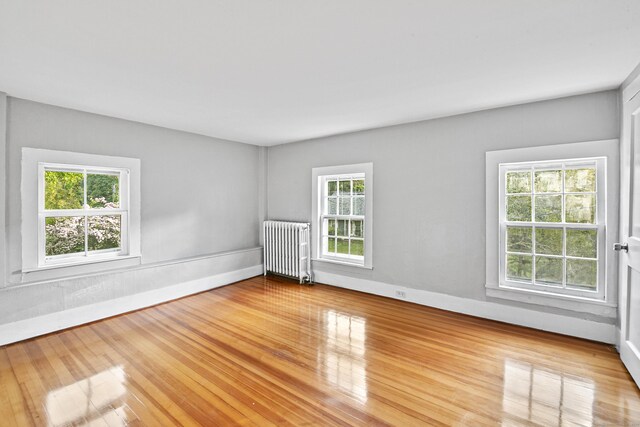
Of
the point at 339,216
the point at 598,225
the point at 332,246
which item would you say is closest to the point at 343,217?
the point at 339,216

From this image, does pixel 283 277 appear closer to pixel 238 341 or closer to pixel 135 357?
pixel 238 341

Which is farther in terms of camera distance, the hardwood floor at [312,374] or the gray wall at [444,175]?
the gray wall at [444,175]

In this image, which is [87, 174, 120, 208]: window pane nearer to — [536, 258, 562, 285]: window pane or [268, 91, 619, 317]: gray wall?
[268, 91, 619, 317]: gray wall

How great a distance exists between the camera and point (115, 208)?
3773 mm

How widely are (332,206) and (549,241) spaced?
9.59ft

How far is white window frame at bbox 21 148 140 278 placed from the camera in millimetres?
3057

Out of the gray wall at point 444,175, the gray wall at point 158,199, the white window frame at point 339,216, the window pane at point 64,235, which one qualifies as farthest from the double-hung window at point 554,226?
the window pane at point 64,235

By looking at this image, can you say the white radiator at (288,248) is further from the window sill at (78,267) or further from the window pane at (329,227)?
the window sill at (78,267)

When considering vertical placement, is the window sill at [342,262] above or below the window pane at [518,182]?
below

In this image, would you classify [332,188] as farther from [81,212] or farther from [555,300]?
[81,212]

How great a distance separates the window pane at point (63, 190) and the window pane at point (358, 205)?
354cm

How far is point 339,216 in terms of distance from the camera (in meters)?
4.85

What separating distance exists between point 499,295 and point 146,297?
4317mm

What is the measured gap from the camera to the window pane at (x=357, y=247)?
469 centimetres
